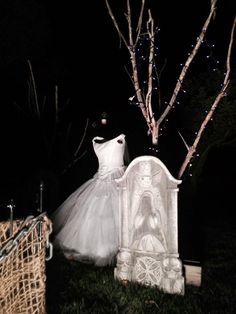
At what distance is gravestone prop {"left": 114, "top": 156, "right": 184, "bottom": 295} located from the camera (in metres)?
4.76

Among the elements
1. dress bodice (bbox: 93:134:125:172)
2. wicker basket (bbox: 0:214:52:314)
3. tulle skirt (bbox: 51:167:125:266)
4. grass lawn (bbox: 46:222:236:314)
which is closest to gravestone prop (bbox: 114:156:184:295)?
grass lawn (bbox: 46:222:236:314)

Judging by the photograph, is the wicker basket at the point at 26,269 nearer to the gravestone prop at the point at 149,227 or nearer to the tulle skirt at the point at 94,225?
the gravestone prop at the point at 149,227

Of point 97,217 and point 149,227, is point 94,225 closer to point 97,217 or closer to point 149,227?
point 97,217

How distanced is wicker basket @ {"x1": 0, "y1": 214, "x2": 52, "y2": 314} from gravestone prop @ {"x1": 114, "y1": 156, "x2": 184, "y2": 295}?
6.13ft

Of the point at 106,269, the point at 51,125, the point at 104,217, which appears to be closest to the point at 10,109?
the point at 51,125

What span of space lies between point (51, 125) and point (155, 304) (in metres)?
7.98

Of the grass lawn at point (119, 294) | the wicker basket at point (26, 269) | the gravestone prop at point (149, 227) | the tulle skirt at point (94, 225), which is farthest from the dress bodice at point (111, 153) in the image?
the wicker basket at point (26, 269)

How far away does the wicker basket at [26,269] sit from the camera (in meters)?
3.04

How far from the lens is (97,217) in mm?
6156

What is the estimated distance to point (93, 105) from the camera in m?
11.7

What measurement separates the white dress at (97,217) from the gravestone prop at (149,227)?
34.8 inches

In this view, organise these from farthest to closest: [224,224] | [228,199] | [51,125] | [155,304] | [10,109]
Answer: [228,199], [51,125], [10,109], [224,224], [155,304]

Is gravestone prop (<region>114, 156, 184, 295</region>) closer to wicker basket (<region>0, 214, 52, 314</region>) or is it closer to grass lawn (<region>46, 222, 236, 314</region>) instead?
grass lawn (<region>46, 222, 236, 314</region>)

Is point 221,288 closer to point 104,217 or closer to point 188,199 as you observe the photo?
point 104,217
